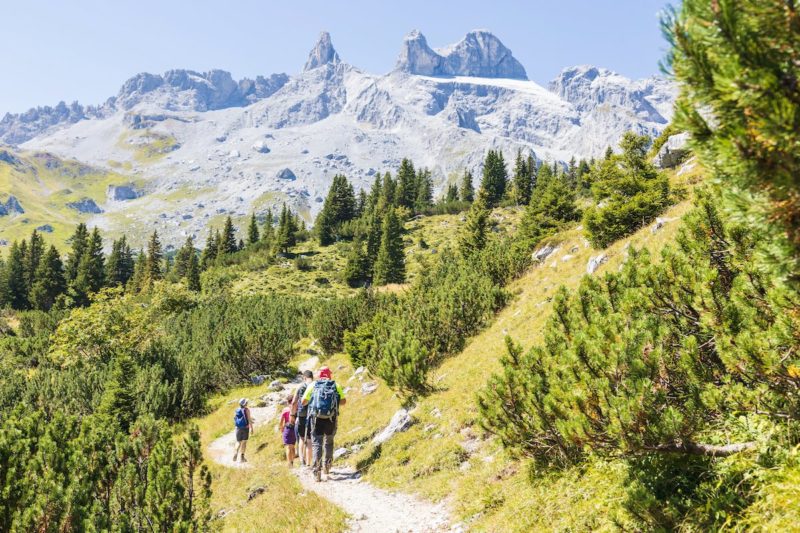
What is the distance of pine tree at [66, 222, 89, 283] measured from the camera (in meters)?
73.4

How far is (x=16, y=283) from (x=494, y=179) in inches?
3348

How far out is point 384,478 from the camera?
986 cm

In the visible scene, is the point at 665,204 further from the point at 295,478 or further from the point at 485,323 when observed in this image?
the point at 295,478

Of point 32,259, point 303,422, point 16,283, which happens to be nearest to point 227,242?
point 32,259

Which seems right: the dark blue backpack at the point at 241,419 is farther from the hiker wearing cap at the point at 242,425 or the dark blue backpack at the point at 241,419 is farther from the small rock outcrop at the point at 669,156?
the small rock outcrop at the point at 669,156

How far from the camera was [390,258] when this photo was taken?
6172 centimetres

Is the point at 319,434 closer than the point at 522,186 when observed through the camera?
Yes

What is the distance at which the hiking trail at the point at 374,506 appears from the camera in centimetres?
738

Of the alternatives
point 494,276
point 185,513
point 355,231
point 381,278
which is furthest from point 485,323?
point 355,231

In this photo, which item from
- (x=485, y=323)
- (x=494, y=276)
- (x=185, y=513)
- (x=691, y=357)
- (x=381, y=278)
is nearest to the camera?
(x=691, y=357)

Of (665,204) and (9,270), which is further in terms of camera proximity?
(9,270)

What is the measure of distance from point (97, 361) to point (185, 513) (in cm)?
3017

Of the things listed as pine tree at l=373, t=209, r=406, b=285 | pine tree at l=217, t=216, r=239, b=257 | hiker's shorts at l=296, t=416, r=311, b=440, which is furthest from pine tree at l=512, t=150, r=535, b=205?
hiker's shorts at l=296, t=416, r=311, b=440

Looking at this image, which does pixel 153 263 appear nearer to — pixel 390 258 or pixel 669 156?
pixel 390 258
